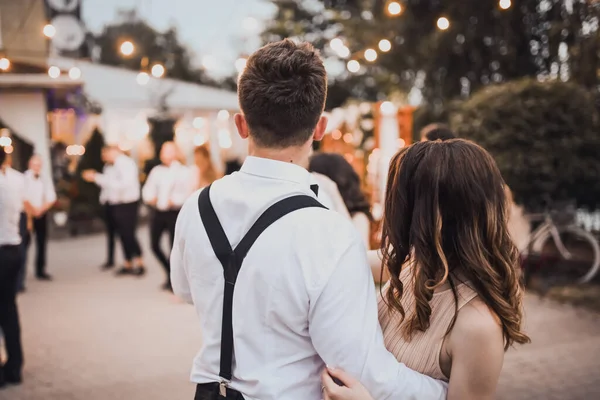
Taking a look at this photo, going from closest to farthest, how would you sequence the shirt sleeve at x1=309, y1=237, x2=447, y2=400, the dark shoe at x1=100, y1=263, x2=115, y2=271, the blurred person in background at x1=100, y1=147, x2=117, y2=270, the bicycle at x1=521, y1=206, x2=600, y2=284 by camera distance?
the shirt sleeve at x1=309, y1=237, x2=447, y2=400
the bicycle at x1=521, y1=206, x2=600, y2=284
the blurred person in background at x1=100, y1=147, x2=117, y2=270
the dark shoe at x1=100, y1=263, x2=115, y2=271

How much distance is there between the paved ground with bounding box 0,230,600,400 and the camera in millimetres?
4820

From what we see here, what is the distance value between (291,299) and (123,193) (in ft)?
26.3

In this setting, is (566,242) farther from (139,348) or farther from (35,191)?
(35,191)

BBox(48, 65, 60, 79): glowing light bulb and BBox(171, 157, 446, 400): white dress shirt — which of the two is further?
BBox(48, 65, 60, 79): glowing light bulb

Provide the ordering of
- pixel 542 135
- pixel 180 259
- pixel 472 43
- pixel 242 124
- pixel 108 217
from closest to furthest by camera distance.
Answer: pixel 242 124, pixel 180 259, pixel 542 135, pixel 108 217, pixel 472 43

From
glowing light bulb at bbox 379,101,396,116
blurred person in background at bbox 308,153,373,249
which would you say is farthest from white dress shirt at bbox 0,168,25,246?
glowing light bulb at bbox 379,101,396,116

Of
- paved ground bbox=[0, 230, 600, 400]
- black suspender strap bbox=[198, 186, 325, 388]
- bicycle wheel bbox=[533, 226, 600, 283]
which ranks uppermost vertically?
black suspender strap bbox=[198, 186, 325, 388]

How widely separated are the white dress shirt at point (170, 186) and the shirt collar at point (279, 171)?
6625 mm

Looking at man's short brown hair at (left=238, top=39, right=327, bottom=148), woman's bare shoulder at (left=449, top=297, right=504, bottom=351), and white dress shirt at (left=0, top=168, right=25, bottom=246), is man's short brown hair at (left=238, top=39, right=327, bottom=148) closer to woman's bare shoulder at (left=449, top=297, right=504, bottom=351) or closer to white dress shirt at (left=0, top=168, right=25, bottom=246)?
woman's bare shoulder at (left=449, top=297, right=504, bottom=351)

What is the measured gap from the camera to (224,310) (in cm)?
169

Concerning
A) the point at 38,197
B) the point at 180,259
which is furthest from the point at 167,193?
the point at 180,259

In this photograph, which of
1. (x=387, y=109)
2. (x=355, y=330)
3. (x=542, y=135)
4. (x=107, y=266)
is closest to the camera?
(x=355, y=330)

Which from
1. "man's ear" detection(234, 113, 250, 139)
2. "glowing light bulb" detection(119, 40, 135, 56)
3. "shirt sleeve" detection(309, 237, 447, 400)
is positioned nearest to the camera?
"shirt sleeve" detection(309, 237, 447, 400)

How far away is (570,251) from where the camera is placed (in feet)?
26.4
